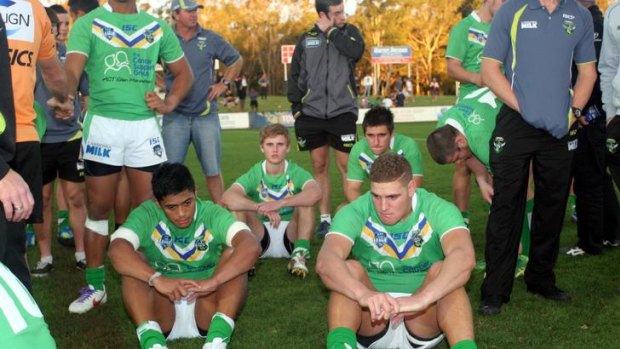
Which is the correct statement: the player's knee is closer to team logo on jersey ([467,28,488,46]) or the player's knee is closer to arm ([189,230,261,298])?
arm ([189,230,261,298])

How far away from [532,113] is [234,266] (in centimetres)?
230

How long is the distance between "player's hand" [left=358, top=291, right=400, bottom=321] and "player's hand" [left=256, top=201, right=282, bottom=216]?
296 centimetres

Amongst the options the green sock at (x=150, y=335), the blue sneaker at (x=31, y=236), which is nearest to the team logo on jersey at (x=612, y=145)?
the green sock at (x=150, y=335)

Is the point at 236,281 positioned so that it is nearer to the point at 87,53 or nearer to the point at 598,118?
the point at 87,53

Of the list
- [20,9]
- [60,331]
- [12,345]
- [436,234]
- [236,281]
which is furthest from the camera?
[60,331]

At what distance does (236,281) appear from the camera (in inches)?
199

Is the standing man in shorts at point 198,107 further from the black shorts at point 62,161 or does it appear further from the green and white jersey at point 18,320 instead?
the green and white jersey at point 18,320

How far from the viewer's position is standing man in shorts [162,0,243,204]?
8.03m

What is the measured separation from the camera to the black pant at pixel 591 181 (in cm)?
702

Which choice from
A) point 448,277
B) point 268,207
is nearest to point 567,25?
point 448,277

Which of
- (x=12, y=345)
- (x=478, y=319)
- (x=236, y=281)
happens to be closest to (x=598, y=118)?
(x=478, y=319)

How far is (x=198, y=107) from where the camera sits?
26.6 ft

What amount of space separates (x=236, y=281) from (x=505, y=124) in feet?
7.23

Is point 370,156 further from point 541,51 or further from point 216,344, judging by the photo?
point 216,344
